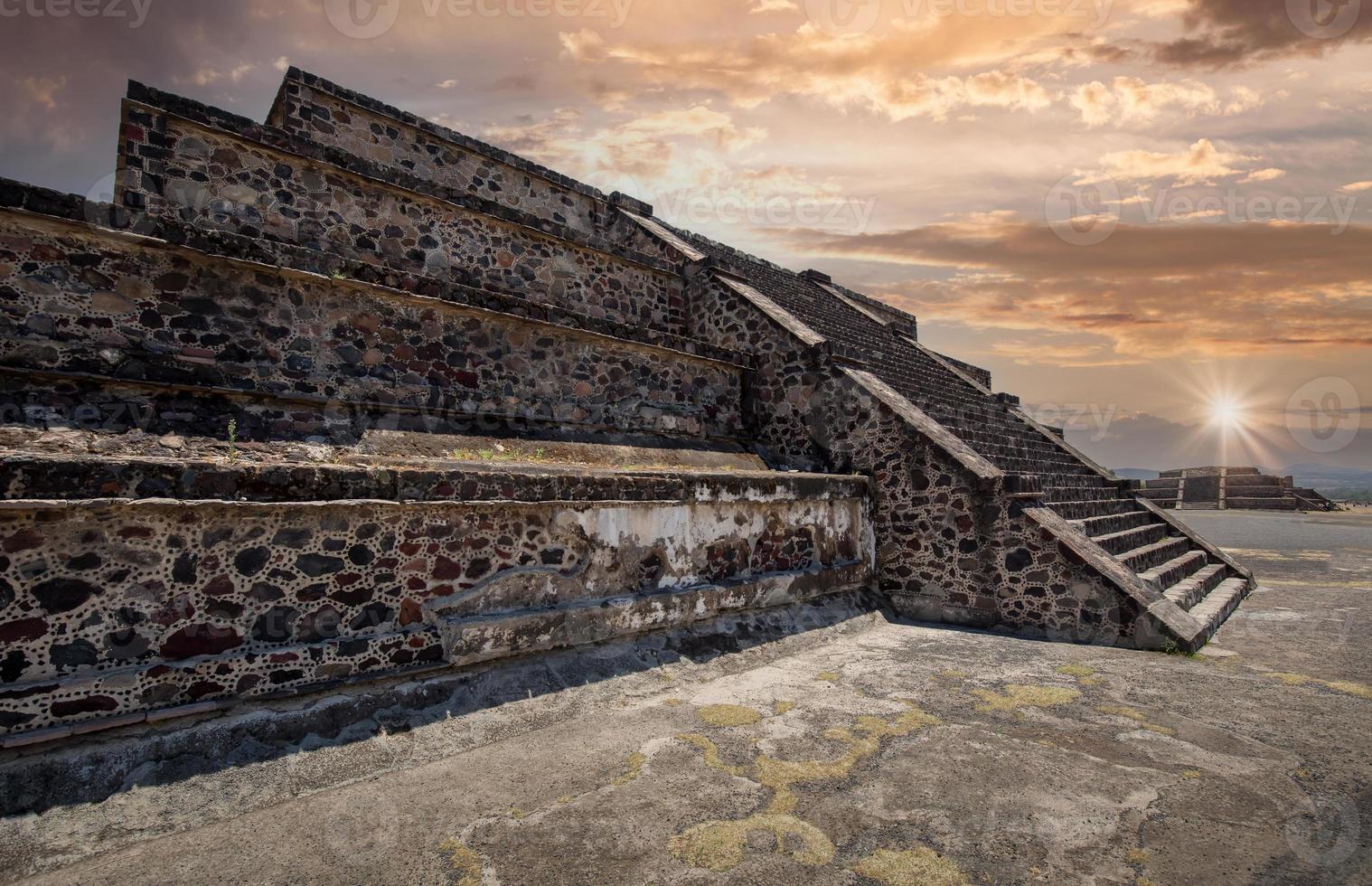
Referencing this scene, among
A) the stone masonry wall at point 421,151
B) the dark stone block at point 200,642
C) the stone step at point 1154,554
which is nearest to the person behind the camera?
the dark stone block at point 200,642

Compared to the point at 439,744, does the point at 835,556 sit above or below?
above

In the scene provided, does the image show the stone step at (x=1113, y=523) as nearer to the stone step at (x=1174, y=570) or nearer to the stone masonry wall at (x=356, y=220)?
the stone step at (x=1174, y=570)

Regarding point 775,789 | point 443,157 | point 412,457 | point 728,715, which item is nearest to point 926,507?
point 728,715

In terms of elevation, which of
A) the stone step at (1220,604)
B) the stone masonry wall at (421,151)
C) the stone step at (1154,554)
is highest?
the stone masonry wall at (421,151)

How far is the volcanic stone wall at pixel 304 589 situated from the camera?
3258 mm

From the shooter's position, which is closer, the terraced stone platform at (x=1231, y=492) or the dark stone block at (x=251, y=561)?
the dark stone block at (x=251, y=561)

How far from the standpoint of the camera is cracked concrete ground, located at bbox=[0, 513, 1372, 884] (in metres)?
2.80

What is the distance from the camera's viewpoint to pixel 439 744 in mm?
3900

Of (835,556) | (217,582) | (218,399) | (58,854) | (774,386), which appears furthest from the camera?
(774,386)

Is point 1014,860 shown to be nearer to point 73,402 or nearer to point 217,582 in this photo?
point 217,582

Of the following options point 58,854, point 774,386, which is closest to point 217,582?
point 58,854

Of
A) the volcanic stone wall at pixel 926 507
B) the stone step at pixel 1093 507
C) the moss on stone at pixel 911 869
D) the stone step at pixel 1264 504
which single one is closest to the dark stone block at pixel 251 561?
the moss on stone at pixel 911 869

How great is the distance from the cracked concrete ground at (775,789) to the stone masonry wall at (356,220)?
5459 mm

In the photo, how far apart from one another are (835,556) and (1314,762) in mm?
4301
